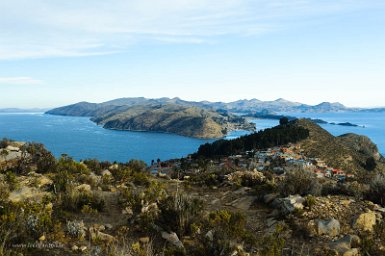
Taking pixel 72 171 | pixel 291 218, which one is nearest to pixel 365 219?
pixel 291 218

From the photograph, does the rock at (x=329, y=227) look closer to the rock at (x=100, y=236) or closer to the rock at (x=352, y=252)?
the rock at (x=352, y=252)

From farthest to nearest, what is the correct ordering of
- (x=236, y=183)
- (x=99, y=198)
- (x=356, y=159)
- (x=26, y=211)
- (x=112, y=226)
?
(x=356, y=159) → (x=236, y=183) → (x=99, y=198) → (x=112, y=226) → (x=26, y=211)

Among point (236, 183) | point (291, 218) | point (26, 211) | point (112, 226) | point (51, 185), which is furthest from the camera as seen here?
point (236, 183)

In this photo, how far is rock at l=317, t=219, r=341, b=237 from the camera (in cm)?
871

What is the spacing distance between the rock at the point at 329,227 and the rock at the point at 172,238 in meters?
3.96

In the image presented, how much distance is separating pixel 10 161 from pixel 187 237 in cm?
1186

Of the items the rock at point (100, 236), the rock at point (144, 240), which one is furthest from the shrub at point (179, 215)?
the rock at point (100, 236)

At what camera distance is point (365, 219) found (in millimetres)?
9391

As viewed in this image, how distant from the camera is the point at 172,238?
26.3 ft

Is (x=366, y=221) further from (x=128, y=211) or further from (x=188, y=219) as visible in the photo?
(x=128, y=211)

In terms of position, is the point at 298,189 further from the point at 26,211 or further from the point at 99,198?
the point at 26,211

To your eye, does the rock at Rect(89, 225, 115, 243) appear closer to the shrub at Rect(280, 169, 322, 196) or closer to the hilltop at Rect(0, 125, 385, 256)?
the hilltop at Rect(0, 125, 385, 256)

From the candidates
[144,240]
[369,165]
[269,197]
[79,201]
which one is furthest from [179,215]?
[369,165]

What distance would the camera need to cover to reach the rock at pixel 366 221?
359 inches
